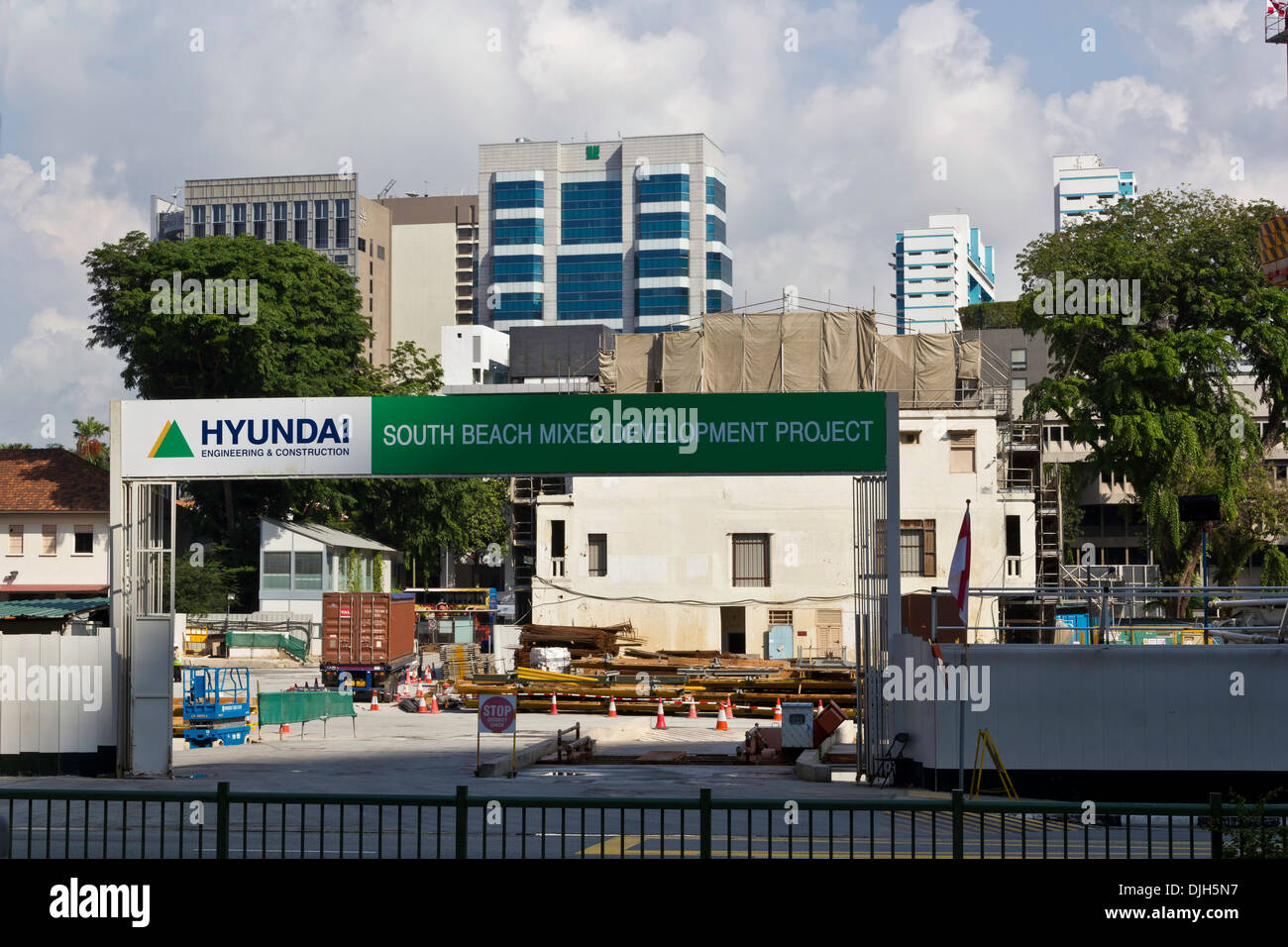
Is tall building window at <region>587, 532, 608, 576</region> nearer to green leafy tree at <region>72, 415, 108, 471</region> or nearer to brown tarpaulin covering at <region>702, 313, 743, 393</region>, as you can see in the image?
brown tarpaulin covering at <region>702, 313, 743, 393</region>

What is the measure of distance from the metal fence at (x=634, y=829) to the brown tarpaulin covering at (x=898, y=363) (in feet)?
140

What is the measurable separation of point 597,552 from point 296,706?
23959 mm

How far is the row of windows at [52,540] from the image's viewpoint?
189 feet

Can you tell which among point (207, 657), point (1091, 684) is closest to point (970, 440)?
point (207, 657)

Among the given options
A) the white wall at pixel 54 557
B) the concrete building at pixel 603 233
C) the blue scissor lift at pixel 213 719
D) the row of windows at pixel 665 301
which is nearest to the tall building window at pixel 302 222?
the concrete building at pixel 603 233

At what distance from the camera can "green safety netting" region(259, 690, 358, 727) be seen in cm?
3022

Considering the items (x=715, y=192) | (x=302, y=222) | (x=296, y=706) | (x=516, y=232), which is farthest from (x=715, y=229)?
(x=296, y=706)

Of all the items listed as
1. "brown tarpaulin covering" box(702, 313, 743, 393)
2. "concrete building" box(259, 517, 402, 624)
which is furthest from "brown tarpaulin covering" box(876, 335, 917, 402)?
"concrete building" box(259, 517, 402, 624)

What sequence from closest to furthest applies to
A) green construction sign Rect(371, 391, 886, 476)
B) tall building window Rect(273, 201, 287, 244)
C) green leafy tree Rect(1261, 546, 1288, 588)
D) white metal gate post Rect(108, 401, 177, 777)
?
green construction sign Rect(371, 391, 886, 476)
white metal gate post Rect(108, 401, 177, 777)
green leafy tree Rect(1261, 546, 1288, 588)
tall building window Rect(273, 201, 287, 244)

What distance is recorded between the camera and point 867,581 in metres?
22.2

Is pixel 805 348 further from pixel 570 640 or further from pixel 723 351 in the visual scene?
pixel 570 640
